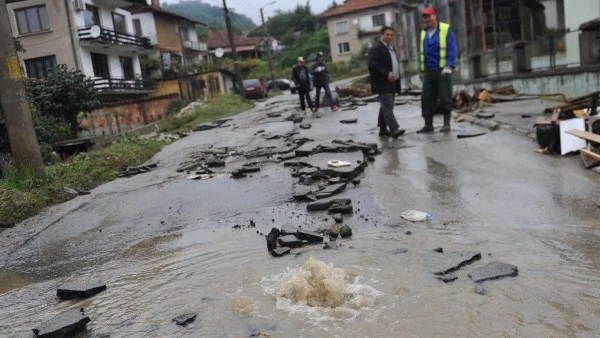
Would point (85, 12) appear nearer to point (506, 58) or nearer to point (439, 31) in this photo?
point (506, 58)

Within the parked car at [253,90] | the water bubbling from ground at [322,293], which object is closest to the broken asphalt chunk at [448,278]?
the water bubbling from ground at [322,293]

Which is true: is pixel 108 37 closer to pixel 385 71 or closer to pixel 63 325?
pixel 385 71

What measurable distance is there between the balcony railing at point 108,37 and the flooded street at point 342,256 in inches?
1017

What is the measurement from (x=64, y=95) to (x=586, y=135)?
14570mm

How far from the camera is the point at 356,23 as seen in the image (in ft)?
211

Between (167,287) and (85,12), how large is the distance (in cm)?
3292

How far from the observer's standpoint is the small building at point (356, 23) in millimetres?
63375

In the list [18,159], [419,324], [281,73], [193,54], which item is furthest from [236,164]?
[281,73]

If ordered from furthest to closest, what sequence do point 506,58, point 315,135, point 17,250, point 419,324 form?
point 506,58 < point 315,135 < point 17,250 < point 419,324

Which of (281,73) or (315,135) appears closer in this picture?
(315,135)

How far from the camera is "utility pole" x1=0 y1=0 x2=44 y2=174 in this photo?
26.4ft

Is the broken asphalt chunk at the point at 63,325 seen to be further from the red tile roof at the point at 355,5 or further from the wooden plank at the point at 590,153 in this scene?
the red tile roof at the point at 355,5

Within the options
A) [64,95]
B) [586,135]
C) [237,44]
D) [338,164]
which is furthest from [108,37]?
[237,44]

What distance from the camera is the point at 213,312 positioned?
3.25 m
